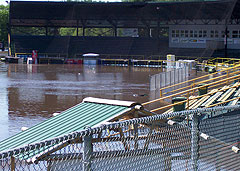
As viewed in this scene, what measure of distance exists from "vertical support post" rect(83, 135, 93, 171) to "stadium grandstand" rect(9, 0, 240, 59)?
178 feet

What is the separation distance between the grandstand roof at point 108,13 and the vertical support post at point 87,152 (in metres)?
59.2

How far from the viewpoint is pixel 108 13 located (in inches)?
2736

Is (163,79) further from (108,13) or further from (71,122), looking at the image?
(108,13)

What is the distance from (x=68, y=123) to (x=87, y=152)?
343 centimetres

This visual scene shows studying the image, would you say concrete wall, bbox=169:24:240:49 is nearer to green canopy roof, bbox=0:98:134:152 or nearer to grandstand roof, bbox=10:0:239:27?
grandstand roof, bbox=10:0:239:27

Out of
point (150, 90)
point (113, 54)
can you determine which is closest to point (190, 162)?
point (150, 90)

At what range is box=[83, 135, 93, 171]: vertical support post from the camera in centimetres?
439

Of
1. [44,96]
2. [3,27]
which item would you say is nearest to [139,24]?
[44,96]

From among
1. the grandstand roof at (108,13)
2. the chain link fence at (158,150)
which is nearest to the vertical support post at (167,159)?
the chain link fence at (158,150)

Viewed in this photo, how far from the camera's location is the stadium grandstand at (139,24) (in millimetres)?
61594


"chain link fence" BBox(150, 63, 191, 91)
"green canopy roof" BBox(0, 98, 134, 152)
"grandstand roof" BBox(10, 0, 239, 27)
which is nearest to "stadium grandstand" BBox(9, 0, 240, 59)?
"grandstand roof" BBox(10, 0, 239, 27)

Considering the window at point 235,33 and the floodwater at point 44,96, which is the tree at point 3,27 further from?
the floodwater at point 44,96

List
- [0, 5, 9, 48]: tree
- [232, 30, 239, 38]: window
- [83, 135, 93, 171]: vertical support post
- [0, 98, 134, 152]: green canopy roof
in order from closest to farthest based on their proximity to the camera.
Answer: [83, 135, 93, 171]: vertical support post → [0, 98, 134, 152]: green canopy roof → [232, 30, 239, 38]: window → [0, 5, 9, 48]: tree

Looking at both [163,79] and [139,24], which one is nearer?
[163,79]
